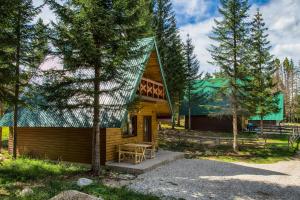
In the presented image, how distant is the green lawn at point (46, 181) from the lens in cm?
820

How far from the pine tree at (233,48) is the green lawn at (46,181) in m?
14.2

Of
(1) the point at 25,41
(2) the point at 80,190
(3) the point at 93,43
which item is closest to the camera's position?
(2) the point at 80,190

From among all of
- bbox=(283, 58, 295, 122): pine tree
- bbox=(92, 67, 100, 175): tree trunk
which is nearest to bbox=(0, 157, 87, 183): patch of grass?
bbox=(92, 67, 100, 175): tree trunk

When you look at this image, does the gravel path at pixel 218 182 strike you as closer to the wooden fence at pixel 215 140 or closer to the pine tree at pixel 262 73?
the wooden fence at pixel 215 140

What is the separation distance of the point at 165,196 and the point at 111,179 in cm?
293

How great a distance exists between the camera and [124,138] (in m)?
15.1

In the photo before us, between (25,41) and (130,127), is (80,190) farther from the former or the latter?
(25,41)

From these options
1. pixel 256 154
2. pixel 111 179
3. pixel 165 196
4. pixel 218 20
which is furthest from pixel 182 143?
pixel 165 196

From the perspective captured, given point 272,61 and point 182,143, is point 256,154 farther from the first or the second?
point 272,61

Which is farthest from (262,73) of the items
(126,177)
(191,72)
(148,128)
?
(126,177)

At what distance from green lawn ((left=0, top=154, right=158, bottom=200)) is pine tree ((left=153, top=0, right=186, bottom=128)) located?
18.1m

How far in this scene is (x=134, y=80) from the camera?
13625 mm

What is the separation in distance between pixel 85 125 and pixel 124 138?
2.96m

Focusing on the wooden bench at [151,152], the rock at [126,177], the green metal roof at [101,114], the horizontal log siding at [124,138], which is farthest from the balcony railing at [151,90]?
the rock at [126,177]
